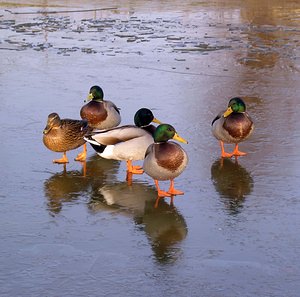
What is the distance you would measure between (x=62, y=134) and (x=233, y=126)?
61.8 inches

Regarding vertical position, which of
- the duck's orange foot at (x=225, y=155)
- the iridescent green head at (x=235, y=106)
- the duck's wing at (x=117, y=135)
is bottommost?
the duck's orange foot at (x=225, y=155)

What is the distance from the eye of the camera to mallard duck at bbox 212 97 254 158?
713 cm

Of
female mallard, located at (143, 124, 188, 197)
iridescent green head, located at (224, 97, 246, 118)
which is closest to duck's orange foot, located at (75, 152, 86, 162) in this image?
female mallard, located at (143, 124, 188, 197)

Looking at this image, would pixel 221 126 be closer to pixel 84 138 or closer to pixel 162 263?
pixel 84 138

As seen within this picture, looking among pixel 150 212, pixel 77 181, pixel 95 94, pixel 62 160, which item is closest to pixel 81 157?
pixel 62 160

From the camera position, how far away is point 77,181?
21.5 ft

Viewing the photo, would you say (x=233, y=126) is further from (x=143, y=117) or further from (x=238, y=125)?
(x=143, y=117)

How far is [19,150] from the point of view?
24.0ft

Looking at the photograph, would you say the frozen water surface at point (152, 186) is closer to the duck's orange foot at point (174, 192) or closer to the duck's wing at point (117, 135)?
the duck's orange foot at point (174, 192)

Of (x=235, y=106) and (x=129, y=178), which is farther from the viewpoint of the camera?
(x=235, y=106)

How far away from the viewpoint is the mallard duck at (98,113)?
7840mm

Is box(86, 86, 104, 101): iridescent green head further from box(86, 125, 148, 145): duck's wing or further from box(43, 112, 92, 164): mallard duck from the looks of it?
box(86, 125, 148, 145): duck's wing

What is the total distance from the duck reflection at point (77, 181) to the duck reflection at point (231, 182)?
91 centimetres

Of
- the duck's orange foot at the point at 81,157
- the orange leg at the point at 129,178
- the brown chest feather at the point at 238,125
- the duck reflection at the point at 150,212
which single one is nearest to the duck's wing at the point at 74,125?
the duck's orange foot at the point at 81,157
